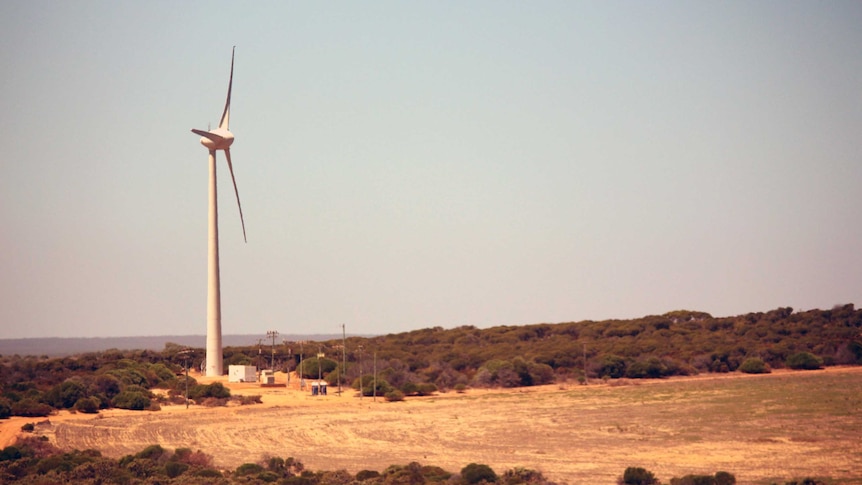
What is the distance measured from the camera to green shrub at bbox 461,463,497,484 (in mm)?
35156

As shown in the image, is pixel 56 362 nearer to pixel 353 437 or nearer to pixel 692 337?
pixel 353 437

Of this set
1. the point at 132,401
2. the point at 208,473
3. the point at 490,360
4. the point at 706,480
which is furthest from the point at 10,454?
the point at 490,360

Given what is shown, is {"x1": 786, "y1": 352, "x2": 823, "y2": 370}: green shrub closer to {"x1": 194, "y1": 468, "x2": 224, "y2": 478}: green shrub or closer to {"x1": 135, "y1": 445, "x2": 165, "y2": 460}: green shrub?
{"x1": 135, "y1": 445, "x2": 165, "y2": 460}: green shrub

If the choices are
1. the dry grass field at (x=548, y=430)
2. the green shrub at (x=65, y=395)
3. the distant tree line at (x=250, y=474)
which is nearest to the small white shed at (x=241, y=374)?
the dry grass field at (x=548, y=430)

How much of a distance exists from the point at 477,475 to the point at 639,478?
5761mm

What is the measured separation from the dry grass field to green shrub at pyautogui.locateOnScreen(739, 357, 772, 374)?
328 inches

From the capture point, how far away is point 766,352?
85312mm

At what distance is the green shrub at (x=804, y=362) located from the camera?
81.2 m

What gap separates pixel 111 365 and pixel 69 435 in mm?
29666

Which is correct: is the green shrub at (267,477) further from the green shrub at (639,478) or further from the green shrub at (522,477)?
the green shrub at (639,478)

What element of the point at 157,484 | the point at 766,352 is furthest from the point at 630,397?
the point at 157,484

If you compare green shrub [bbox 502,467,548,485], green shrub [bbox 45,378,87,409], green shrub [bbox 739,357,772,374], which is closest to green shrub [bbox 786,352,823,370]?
green shrub [bbox 739,357,772,374]

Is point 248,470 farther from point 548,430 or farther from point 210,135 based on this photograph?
point 210,135

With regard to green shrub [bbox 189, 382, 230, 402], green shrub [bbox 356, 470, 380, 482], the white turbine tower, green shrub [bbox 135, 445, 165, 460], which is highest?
the white turbine tower
